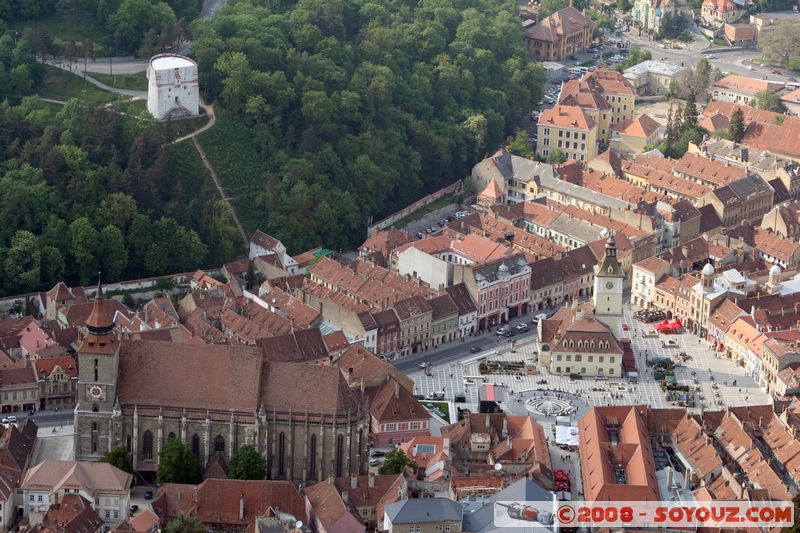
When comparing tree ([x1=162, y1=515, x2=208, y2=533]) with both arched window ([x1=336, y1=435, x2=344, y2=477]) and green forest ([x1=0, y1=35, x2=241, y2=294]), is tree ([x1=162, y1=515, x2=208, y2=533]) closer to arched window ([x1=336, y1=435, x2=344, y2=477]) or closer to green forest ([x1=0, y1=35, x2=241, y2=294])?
arched window ([x1=336, y1=435, x2=344, y2=477])

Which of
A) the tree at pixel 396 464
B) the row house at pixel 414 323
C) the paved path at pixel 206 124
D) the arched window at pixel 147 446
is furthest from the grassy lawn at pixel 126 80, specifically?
the tree at pixel 396 464

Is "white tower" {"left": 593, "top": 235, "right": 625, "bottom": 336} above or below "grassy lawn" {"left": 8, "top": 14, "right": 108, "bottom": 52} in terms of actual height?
below

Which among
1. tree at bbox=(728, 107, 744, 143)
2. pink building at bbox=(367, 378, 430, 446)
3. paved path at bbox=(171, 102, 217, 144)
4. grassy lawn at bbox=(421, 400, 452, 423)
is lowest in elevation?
tree at bbox=(728, 107, 744, 143)

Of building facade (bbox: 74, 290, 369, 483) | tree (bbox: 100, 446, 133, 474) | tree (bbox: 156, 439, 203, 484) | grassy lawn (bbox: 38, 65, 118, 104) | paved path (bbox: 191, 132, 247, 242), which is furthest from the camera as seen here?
grassy lawn (bbox: 38, 65, 118, 104)

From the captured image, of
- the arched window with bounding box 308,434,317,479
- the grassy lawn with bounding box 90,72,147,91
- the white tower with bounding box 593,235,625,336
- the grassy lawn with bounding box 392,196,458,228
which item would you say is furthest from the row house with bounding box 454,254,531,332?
the grassy lawn with bounding box 90,72,147,91

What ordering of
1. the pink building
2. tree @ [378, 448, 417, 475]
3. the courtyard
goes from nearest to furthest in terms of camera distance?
tree @ [378, 448, 417, 475] → the pink building → the courtyard

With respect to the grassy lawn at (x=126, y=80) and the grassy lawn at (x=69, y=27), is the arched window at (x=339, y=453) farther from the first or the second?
the grassy lawn at (x=69, y=27)

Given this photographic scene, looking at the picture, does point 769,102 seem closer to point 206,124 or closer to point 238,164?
A: point 238,164

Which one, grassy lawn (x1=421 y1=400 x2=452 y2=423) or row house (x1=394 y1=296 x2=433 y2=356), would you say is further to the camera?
row house (x1=394 y1=296 x2=433 y2=356)

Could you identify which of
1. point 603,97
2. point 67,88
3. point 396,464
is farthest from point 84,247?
point 603,97
